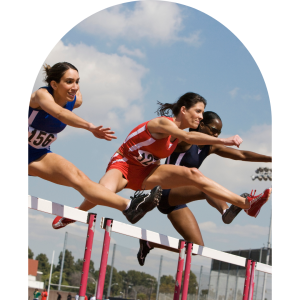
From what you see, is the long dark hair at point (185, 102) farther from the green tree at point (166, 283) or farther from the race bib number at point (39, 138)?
the green tree at point (166, 283)

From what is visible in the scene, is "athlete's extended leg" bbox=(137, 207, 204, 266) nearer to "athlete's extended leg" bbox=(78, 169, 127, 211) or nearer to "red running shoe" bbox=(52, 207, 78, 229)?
"athlete's extended leg" bbox=(78, 169, 127, 211)

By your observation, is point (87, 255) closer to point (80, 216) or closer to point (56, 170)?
point (80, 216)

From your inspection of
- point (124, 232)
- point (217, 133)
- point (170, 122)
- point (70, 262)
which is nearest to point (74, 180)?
point (124, 232)

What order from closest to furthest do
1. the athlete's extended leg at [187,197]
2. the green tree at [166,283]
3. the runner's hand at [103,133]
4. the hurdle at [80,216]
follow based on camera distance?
the runner's hand at [103,133] → the hurdle at [80,216] → the athlete's extended leg at [187,197] → the green tree at [166,283]

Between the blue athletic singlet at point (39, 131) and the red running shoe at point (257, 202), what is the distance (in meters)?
2.11

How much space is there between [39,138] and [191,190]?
2.08m

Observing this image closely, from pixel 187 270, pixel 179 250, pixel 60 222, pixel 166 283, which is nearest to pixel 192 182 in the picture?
pixel 179 250

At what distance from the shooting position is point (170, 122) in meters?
4.25

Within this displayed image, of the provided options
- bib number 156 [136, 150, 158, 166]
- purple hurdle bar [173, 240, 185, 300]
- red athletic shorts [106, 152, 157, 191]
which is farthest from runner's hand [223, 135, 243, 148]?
purple hurdle bar [173, 240, 185, 300]

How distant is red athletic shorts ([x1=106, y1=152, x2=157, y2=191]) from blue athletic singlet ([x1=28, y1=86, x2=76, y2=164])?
33.2 inches

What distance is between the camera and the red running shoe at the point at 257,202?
4173 mm

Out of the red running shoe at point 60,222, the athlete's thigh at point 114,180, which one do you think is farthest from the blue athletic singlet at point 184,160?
the red running shoe at point 60,222

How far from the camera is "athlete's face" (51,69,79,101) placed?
3.86 m

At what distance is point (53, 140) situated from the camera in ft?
13.0
